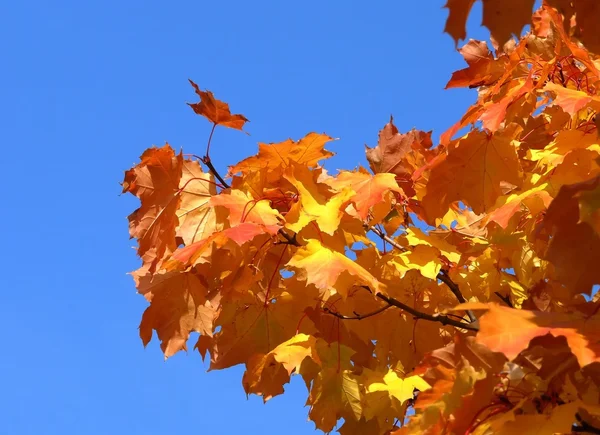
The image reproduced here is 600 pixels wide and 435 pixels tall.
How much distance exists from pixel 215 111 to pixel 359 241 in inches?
27.5

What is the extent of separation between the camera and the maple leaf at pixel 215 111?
2635mm

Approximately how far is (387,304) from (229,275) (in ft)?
1.84

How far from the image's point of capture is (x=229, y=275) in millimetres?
2551

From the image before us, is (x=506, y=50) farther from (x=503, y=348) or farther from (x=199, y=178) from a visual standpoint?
(x=503, y=348)

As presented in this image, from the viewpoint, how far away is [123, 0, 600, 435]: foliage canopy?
2.34 metres

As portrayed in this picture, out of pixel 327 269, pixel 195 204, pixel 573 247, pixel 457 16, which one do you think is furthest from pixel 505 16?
pixel 195 204

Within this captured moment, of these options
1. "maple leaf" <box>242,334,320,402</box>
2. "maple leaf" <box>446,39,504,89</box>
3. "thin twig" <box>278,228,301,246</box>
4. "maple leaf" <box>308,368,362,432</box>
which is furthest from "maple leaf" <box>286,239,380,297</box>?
"maple leaf" <box>446,39,504,89</box>

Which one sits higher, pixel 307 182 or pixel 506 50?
pixel 506 50

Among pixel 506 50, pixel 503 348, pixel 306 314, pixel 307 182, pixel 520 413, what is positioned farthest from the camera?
pixel 506 50

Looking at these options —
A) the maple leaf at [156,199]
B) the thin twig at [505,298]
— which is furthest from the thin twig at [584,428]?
the maple leaf at [156,199]

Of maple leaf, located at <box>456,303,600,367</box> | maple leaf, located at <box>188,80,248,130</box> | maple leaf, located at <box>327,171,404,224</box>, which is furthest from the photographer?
maple leaf, located at <box>188,80,248,130</box>

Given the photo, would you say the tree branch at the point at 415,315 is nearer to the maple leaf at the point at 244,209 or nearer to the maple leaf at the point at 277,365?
the maple leaf at the point at 277,365

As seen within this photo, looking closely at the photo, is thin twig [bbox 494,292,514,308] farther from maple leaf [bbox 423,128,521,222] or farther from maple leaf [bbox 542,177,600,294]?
maple leaf [bbox 542,177,600,294]

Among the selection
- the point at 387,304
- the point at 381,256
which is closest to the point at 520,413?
the point at 387,304
